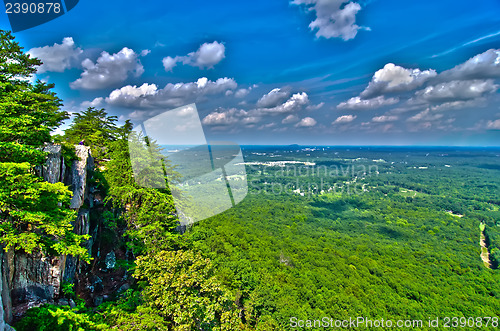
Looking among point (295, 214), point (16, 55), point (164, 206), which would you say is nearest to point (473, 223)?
point (295, 214)

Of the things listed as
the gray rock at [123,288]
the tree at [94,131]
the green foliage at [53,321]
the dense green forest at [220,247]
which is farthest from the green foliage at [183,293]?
the tree at [94,131]

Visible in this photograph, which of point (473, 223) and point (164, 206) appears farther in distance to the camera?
point (473, 223)

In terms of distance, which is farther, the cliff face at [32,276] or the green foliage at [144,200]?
the green foliage at [144,200]

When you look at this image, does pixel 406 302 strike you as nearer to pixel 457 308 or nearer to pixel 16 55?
pixel 457 308

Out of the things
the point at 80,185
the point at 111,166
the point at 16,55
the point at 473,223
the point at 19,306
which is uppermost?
the point at 16,55

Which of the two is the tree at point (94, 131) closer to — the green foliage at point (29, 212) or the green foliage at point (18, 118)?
the green foliage at point (18, 118)

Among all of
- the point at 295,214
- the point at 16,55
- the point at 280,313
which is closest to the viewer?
the point at 16,55

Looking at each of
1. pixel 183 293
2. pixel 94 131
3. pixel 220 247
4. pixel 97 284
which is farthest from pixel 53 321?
pixel 220 247

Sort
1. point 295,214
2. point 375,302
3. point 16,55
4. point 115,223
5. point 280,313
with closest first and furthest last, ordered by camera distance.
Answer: point 16,55
point 115,223
point 280,313
point 375,302
point 295,214

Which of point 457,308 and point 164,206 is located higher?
point 164,206
